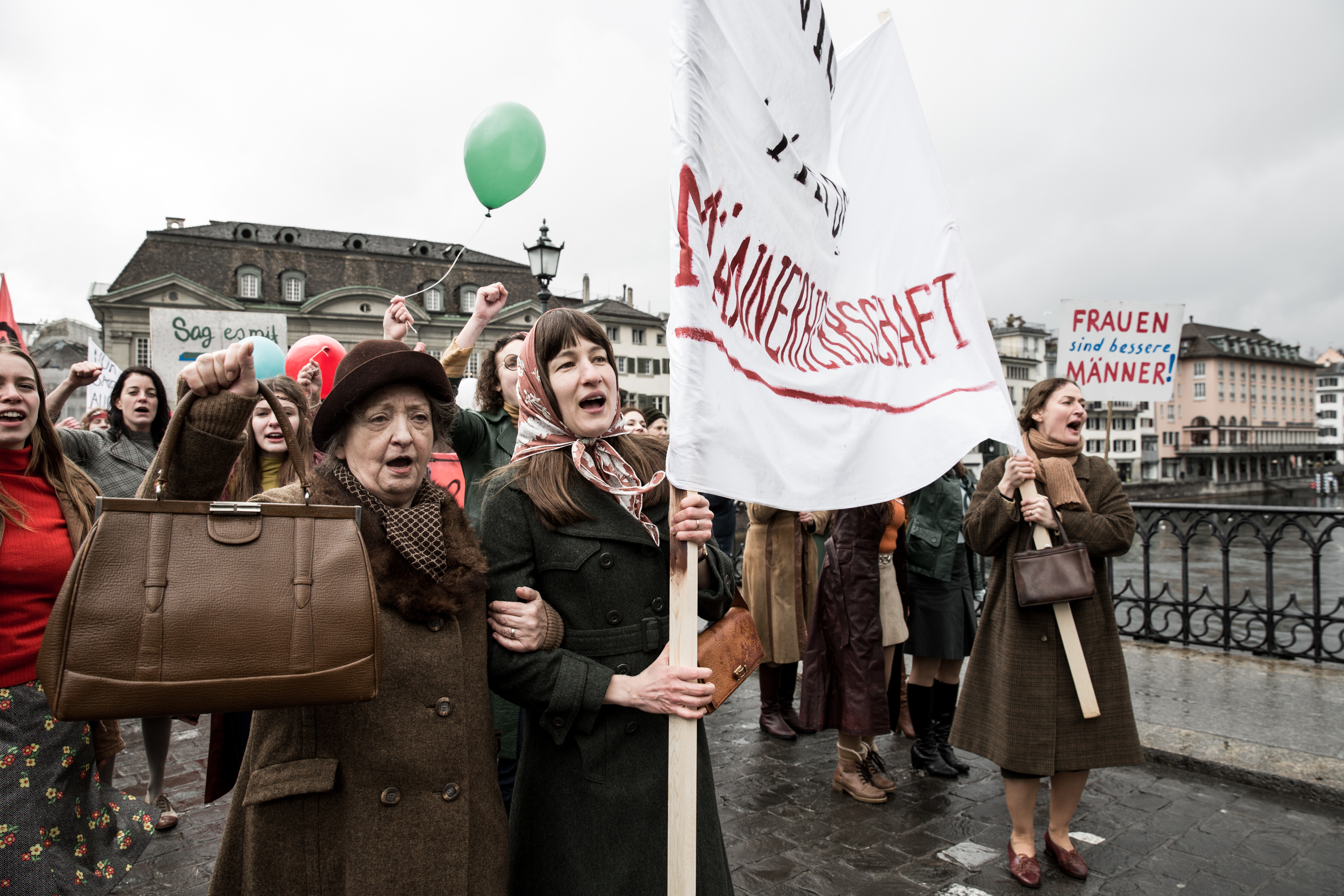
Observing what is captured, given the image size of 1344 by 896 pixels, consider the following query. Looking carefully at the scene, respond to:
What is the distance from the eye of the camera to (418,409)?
6.73ft

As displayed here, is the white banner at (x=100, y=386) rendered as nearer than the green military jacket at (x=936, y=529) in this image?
No

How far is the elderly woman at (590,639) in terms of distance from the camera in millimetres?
1917

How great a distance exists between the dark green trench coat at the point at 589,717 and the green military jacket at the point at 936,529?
329 cm

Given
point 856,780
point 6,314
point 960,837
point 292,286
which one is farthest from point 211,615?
point 292,286

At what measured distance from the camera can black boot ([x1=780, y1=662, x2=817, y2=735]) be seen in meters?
5.69

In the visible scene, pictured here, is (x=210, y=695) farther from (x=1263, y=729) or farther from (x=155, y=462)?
(x=1263, y=729)

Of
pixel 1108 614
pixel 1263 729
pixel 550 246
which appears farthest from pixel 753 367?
pixel 550 246

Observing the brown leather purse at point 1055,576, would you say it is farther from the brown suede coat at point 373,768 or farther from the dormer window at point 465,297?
the dormer window at point 465,297

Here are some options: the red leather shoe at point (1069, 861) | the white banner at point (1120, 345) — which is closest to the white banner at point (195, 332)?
the white banner at point (1120, 345)

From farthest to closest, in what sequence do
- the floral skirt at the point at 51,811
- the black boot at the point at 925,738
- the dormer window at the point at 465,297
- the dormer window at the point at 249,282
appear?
the dormer window at the point at 465,297
the dormer window at the point at 249,282
the black boot at the point at 925,738
the floral skirt at the point at 51,811

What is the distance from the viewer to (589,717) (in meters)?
1.93

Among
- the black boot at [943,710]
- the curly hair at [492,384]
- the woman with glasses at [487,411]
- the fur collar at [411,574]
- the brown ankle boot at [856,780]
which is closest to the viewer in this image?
the fur collar at [411,574]

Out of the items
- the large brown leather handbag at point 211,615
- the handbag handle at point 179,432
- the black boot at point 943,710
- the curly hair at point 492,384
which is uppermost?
the curly hair at point 492,384

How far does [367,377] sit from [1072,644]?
10.3 ft
